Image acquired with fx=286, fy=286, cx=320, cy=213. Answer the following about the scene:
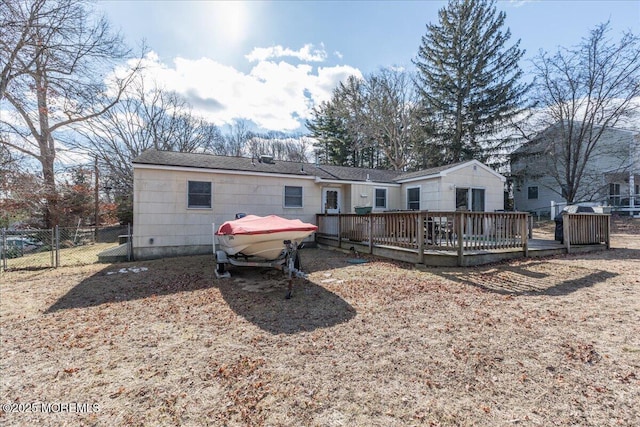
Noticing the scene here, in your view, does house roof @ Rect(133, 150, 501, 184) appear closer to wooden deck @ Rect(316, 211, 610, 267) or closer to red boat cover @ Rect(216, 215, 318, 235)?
wooden deck @ Rect(316, 211, 610, 267)

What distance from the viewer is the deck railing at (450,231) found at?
718 centimetres

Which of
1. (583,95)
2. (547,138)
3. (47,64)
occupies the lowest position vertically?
(547,138)

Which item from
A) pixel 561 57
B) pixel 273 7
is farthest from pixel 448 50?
pixel 273 7

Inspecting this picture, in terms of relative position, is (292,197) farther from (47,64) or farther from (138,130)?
(138,130)

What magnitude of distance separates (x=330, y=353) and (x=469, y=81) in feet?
82.5

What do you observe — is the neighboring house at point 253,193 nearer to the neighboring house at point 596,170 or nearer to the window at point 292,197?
the window at point 292,197

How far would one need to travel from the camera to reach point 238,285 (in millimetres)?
6121

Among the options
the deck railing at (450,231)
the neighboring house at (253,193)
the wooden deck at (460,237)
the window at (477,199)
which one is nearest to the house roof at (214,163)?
the neighboring house at (253,193)

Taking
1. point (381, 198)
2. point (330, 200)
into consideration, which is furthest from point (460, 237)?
point (330, 200)

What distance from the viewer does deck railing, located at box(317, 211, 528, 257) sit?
718 centimetres

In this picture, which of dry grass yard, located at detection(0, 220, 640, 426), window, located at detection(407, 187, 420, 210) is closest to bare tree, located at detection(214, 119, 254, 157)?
window, located at detection(407, 187, 420, 210)

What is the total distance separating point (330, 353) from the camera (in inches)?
123

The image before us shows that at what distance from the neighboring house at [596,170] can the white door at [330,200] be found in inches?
526

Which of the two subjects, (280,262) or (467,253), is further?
(467,253)
